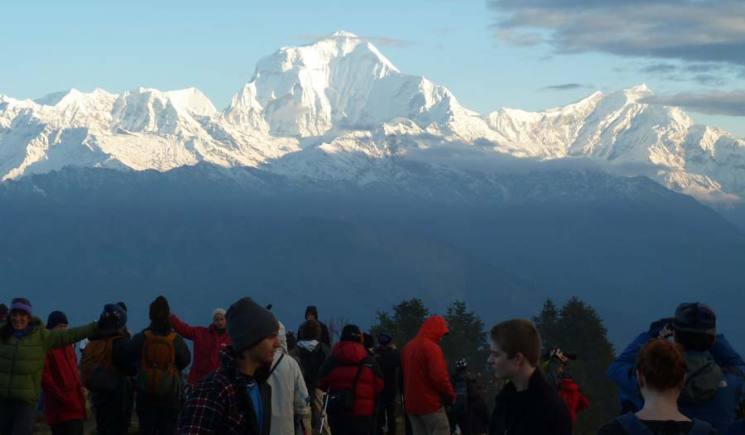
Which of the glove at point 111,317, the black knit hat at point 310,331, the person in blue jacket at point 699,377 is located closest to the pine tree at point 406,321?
the black knit hat at point 310,331

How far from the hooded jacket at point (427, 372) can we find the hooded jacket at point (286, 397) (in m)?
3.54

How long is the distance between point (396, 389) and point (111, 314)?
6035mm

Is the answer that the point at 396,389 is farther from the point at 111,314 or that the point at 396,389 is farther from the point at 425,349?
the point at 111,314

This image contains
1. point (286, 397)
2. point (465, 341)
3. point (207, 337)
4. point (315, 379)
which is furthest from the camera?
point (465, 341)

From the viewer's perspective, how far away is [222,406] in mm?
7016

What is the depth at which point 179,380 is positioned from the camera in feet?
48.8

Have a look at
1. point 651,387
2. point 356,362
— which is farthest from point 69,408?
point 651,387

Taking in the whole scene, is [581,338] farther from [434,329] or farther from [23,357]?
[23,357]

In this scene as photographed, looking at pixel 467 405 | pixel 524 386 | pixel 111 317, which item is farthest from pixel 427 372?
pixel 524 386

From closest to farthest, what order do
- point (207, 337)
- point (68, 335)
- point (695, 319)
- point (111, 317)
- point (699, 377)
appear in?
point (699, 377), point (695, 319), point (68, 335), point (111, 317), point (207, 337)

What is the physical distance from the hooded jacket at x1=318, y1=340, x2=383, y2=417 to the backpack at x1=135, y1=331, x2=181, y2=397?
1.83 meters

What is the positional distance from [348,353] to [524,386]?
7829mm

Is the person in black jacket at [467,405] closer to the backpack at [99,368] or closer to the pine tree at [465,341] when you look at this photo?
the backpack at [99,368]

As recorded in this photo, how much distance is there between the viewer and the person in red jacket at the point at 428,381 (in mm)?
14797
